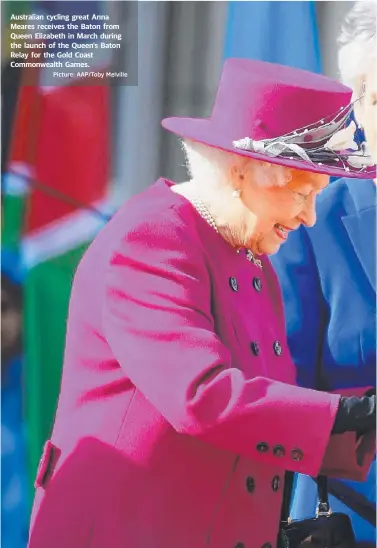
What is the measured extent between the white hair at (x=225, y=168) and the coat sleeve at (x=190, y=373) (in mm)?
190

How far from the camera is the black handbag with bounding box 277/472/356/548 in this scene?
5.95ft

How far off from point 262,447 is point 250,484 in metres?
0.18

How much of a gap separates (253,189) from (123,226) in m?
0.27

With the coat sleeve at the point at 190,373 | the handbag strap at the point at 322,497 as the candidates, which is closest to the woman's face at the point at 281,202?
the coat sleeve at the point at 190,373

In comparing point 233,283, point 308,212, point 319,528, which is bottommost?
point 319,528

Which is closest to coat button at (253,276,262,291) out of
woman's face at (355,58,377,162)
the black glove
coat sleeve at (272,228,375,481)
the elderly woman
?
the elderly woman

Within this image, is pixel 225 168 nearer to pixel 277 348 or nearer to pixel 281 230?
pixel 281 230

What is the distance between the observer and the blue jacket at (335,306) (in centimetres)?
207

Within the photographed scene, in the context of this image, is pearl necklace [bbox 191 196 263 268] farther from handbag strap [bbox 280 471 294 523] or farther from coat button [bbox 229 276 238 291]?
handbag strap [bbox 280 471 294 523]

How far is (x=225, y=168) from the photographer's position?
66.5 inches

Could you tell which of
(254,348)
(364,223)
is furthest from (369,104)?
(254,348)

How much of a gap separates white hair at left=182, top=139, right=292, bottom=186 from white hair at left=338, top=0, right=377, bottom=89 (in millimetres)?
501

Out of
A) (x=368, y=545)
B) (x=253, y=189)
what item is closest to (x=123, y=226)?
(x=253, y=189)

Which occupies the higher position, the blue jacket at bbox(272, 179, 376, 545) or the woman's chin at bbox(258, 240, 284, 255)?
the woman's chin at bbox(258, 240, 284, 255)
